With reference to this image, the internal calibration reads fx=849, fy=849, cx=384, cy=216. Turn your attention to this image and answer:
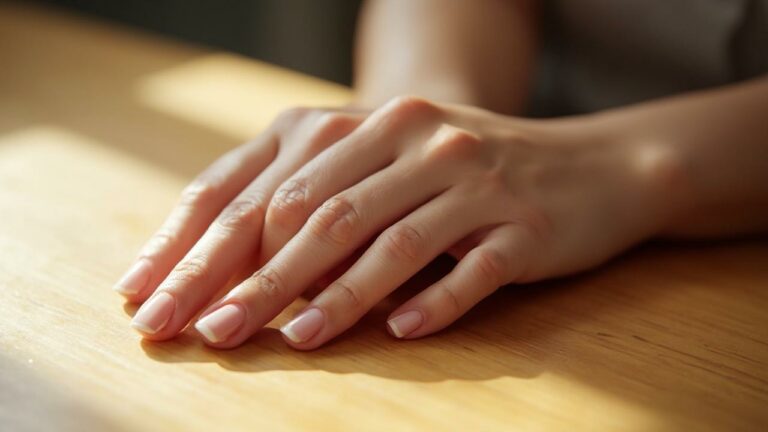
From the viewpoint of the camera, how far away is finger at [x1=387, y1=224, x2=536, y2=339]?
1.97 ft

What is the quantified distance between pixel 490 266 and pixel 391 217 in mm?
83

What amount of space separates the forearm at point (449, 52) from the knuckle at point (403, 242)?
238 mm

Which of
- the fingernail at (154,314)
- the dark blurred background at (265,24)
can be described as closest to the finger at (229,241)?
the fingernail at (154,314)

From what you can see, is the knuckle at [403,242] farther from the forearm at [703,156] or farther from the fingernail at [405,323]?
the forearm at [703,156]

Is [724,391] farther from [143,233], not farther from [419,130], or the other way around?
[143,233]

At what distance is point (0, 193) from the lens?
0.80 meters

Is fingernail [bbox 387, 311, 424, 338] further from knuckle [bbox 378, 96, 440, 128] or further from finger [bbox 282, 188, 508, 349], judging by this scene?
knuckle [bbox 378, 96, 440, 128]

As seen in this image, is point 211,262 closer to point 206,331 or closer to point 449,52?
point 206,331

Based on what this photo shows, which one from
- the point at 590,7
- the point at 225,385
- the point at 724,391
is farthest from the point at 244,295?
the point at 590,7

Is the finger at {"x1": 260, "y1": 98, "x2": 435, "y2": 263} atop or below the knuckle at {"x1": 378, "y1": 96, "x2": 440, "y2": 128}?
below

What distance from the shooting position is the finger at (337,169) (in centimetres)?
64

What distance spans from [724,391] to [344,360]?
25cm

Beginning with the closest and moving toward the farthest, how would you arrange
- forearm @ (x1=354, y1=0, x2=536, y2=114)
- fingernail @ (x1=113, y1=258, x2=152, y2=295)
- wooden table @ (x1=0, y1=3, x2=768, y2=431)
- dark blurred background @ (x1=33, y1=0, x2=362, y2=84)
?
wooden table @ (x1=0, y1=3, x2=768, y2=431)
fingernail @ (x1=113, y1=258, x2=152, y2=295)
forearm @ (x1=354, y1=0, x2=536, y2=114)
dark blurred background @ (x1=33, y1=0, x2=362, y2=84)

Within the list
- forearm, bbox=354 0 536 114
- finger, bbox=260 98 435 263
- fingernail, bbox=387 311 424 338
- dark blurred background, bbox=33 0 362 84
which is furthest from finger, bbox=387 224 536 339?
dark blurred background, bbox=33 0 362 84
